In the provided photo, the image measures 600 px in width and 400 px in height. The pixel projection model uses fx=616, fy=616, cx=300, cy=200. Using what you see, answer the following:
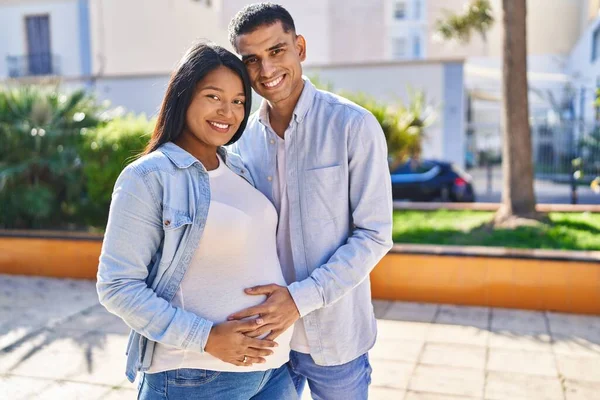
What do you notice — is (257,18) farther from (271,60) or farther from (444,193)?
(444,193)

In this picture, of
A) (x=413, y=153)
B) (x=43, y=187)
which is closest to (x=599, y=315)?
(x=413, y=153)

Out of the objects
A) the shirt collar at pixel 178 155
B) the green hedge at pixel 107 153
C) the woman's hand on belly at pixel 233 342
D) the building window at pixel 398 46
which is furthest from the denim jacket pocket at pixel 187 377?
the building window at pixel 398 46

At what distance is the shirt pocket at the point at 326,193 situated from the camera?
208cm

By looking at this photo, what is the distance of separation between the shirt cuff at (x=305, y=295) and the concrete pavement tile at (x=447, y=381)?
7.71 feet

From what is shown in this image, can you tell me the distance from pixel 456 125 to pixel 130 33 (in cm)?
1297

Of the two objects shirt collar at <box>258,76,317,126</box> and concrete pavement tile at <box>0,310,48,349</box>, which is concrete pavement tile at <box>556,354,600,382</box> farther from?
concrete pavement tile at <box>0,310,48,349</box>

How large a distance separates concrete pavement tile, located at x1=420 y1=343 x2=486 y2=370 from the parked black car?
628 centimetres

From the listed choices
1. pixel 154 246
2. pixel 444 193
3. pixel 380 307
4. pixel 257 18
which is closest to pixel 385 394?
pixel 380 307

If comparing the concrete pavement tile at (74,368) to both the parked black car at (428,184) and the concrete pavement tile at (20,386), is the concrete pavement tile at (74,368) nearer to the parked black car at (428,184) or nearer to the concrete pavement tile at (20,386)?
the concrete pavement tile at (20,386)

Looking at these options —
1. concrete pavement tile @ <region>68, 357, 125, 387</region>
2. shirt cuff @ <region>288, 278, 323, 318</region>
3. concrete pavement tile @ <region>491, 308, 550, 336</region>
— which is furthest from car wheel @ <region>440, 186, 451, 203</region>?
shirt cuff @ <region>288, 278, 323, 318</region>

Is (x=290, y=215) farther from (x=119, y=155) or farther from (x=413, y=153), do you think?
(x=413, y=153)

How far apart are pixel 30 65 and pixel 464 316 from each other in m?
21.4

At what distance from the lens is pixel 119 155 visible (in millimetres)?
7660

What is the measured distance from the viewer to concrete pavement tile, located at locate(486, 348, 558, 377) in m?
4.27
